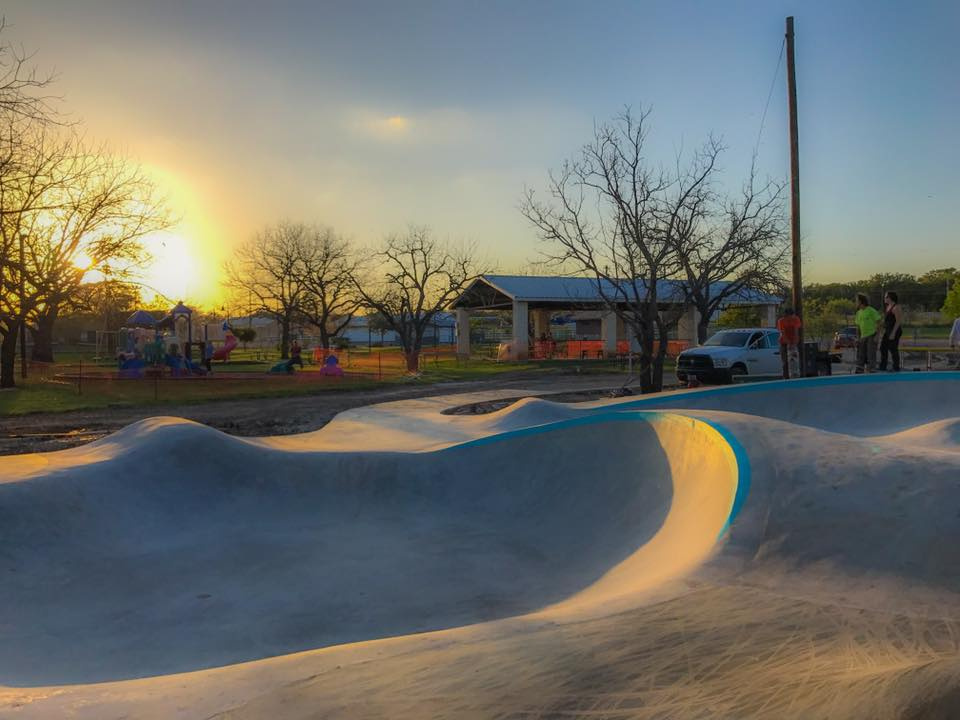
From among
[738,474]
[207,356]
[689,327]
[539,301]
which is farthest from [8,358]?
[689,327]

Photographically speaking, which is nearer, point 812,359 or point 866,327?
point 866,327

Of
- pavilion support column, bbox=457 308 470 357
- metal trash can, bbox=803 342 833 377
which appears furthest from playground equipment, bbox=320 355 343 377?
pavilion support column, bbox=457 308 470 357

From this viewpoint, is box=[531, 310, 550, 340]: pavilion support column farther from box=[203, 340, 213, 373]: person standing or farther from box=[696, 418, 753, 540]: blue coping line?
box=[696, 418, 753, 540]: blue coping line

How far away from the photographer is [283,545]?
20.0 feet

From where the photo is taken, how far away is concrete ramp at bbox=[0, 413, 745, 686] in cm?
444

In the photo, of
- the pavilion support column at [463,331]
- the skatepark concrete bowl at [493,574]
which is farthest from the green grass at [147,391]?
the pavilion support column at [463,331]

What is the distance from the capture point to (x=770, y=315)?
1623 inches

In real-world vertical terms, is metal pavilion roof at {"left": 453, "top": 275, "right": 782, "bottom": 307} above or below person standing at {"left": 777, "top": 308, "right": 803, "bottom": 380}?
above

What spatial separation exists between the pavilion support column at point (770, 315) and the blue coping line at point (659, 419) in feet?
120

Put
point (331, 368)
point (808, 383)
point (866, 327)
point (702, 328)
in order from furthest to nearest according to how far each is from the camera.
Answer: point (702, 328) < point (331, 368) < point (866, 327) < point (808, 383)

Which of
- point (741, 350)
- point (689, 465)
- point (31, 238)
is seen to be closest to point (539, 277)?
point (741, 350)

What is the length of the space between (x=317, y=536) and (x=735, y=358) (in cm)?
1623

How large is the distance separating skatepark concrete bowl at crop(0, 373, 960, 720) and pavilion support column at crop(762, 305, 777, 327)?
33.5 metres

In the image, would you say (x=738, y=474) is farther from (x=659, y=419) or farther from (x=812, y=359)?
(x=812, y=359)
